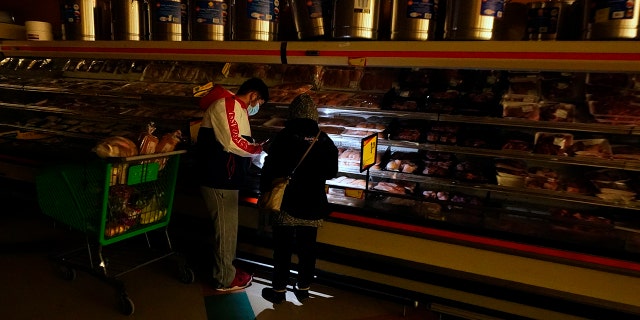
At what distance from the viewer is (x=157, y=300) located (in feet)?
10.8

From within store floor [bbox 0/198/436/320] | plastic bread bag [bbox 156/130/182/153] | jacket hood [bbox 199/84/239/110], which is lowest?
store floor [bbox 0/198/436/320]

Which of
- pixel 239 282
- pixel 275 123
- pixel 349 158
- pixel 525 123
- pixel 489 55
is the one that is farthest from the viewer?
pixel 275 123

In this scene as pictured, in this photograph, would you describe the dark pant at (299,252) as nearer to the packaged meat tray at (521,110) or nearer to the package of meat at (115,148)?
the package of meat at (115,148)

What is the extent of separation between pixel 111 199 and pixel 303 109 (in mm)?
1528

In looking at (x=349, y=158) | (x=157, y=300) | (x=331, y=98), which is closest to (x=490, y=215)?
(x=349, y=158)

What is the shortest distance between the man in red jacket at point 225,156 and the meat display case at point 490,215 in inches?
14.3

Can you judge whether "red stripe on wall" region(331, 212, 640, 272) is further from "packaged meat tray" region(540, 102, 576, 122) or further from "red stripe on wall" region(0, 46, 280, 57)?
"red stripe on wall" region(0, 46, 280, 57)

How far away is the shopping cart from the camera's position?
118 inches

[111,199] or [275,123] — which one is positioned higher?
[275,123]

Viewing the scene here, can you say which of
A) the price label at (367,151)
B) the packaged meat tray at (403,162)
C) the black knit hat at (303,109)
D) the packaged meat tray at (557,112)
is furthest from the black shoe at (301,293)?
the packaged meat tray at (557,112)

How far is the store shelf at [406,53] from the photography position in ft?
8.29

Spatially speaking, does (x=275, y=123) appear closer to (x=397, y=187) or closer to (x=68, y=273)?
(x=397, y=187)

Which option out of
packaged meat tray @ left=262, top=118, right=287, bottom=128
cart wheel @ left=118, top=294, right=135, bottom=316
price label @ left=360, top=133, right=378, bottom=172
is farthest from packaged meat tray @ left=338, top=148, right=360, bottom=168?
cart wheel @ left=118, top=294, right=135, bottom=316

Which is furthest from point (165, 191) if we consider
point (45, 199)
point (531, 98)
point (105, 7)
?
point (531, 98)
